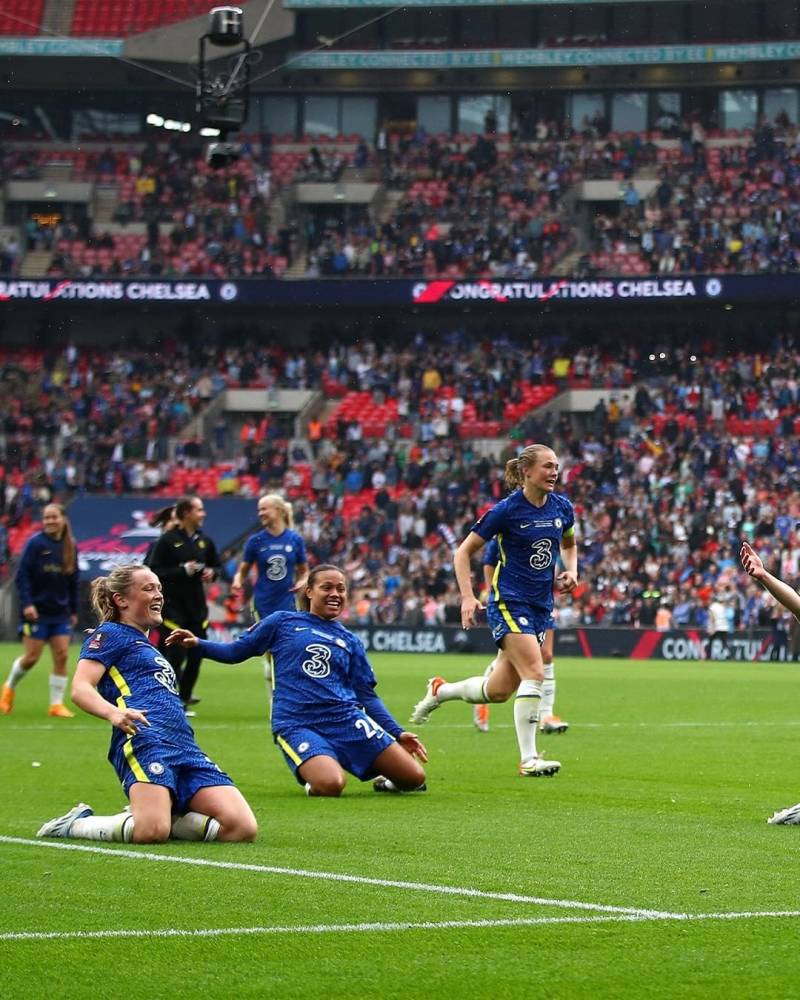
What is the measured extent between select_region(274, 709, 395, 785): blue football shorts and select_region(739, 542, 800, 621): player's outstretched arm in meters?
3.06

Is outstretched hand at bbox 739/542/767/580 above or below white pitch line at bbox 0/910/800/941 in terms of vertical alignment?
above

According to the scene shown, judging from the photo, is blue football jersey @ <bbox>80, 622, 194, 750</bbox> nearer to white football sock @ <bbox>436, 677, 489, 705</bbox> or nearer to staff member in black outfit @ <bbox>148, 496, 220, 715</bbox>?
white football sock @ <bbox>436, 677, 489, 705</bbox>

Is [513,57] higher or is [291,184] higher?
[513,57]

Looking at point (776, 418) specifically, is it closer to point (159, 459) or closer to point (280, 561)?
point (159, 459)

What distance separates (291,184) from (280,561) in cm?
4014

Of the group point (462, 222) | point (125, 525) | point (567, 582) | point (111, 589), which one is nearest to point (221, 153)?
point (125, 525)

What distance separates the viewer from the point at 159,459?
5147cm

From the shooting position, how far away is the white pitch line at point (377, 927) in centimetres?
629

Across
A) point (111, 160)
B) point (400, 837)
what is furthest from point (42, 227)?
point (400, 837)

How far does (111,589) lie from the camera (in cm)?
912

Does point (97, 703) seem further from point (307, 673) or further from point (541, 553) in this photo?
point (541, 553)

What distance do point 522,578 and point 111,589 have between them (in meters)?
4.87

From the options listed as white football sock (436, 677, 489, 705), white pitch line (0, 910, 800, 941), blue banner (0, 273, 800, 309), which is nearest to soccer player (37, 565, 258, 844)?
white pitch line (0, 910, 800, 941)

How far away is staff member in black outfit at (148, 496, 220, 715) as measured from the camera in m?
18.4
